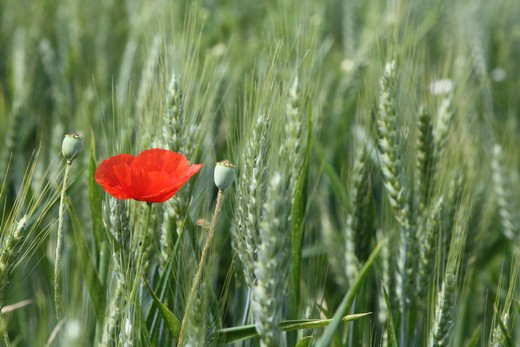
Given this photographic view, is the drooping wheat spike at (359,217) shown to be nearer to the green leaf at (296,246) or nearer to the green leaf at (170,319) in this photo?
the green leaf at (296,246)

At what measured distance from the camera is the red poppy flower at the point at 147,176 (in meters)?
0.94

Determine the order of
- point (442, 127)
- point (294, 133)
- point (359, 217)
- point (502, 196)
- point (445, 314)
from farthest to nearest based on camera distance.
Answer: point (502, 196) < point (442, 127) < point (359, 217) < point (294, 133) < point (445, 314)

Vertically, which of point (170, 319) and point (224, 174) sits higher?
point (224, 174)

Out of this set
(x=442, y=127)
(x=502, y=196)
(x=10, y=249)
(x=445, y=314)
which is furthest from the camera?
(x=502, y=196)

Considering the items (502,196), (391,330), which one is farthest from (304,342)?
(502,196)

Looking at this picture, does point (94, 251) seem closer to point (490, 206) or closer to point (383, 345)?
point (383, 345)

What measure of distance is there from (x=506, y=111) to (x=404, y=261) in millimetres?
1295

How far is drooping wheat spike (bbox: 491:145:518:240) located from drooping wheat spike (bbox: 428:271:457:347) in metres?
0.59

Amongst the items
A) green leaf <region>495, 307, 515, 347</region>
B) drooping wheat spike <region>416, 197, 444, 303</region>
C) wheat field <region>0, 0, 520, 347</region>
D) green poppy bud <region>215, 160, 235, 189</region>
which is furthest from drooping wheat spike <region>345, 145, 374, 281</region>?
green poppy bud <region>215, 160, 235, 189</region>

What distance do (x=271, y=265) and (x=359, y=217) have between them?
0.50m

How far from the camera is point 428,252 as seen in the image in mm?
1215

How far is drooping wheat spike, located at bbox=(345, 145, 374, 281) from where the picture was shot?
1316 millimetres

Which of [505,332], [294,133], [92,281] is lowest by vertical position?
[505,332]

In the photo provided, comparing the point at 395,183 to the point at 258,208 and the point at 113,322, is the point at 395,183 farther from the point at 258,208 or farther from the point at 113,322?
the point at 113,322
